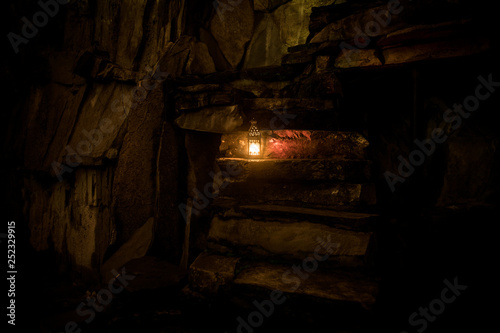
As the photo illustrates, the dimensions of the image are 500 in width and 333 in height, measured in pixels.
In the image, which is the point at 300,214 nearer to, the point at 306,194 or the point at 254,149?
the point at 306,194

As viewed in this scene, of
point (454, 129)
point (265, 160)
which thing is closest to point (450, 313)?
point (265, 160)

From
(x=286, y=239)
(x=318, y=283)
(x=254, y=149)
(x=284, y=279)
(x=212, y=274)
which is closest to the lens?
(x=318, y=283)

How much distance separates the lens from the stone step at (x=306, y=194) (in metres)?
3.24

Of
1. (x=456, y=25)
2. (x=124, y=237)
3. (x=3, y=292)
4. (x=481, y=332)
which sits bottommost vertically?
(x=3, y=292)

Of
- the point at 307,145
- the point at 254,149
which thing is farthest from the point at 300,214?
the point at 254,149

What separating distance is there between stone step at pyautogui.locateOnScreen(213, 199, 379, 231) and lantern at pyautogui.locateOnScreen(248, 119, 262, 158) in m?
0.85

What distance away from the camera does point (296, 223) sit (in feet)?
10.3

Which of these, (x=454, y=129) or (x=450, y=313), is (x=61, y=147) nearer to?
(x=450, y=313)

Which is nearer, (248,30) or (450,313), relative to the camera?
(450,313)

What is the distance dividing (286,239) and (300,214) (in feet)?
1.23

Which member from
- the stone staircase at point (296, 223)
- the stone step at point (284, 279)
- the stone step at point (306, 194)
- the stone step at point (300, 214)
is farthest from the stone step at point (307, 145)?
the stone step at point (284, 279)

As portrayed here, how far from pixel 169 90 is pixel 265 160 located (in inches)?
102

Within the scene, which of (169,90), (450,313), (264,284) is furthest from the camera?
(169,90)

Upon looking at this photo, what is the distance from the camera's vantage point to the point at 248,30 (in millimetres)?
7836
